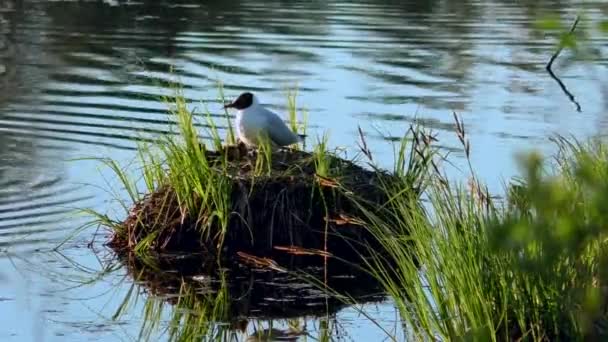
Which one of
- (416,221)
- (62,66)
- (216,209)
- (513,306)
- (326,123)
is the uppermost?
(62,66)

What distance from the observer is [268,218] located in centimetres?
856

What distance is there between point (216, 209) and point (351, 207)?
0.79 meters

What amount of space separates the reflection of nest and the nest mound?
14 centimetres

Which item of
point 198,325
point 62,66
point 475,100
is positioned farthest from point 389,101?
point 198,325

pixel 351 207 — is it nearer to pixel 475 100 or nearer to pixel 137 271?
pixel 137 271

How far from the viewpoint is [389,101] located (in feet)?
46.8

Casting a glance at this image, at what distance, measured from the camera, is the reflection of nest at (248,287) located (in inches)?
305

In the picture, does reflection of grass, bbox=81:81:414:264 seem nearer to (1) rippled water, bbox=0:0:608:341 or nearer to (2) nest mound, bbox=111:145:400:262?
(2) nest mound, bbox=111:145:400:262

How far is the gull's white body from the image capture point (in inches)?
356

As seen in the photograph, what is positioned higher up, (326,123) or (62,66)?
(62,66)

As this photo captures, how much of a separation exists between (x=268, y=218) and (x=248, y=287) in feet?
1.89

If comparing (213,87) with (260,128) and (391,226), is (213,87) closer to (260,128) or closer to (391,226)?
(260,128)

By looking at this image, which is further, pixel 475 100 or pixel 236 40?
pixel 236 40

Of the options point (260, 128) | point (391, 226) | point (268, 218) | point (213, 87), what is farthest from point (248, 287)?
point (213, 87)
